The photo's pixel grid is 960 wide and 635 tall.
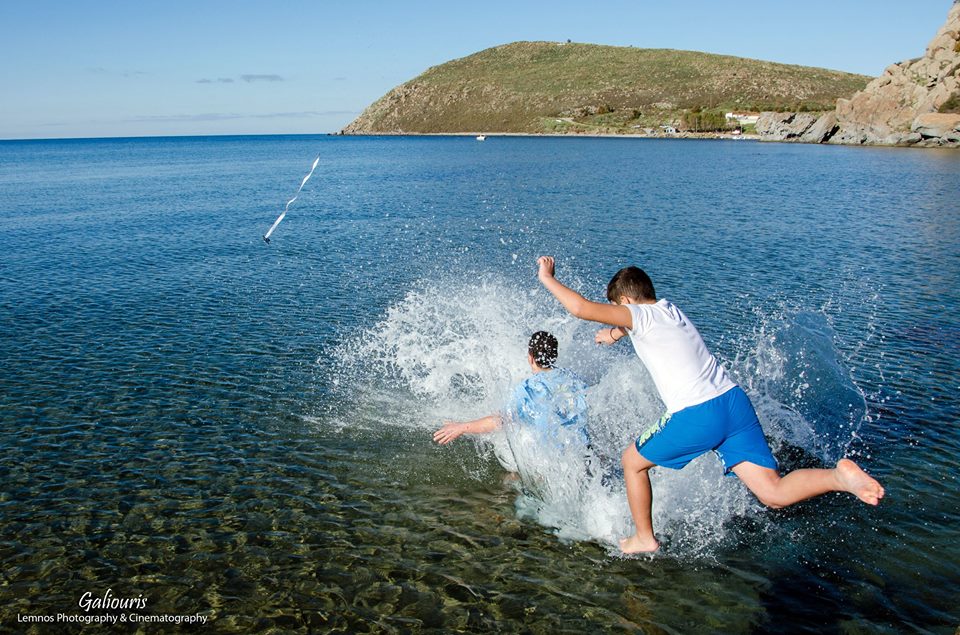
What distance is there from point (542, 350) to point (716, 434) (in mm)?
2057

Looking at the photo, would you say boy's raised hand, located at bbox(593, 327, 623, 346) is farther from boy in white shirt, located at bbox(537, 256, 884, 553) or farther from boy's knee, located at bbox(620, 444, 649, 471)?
boy's knee, located at bbox(620, 444, 649, 471)

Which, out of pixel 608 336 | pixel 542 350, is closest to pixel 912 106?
pixel 608 336

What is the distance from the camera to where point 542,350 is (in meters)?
7.09

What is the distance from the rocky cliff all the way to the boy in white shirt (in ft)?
290

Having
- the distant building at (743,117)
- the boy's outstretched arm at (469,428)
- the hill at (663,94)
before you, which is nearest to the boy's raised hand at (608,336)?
the boy's outstretched arm at (469,428)

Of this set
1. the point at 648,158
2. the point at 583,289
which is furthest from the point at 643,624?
the point at 648,158

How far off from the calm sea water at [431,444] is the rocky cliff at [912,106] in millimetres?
69633

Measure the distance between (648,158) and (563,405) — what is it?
2958 inches

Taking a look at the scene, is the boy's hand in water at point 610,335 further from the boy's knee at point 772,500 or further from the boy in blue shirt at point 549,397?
the boy's knee at point 772,500

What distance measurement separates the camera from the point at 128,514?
7809 millimetres

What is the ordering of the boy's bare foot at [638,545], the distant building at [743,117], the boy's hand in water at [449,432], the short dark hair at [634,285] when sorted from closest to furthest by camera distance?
the short dark hair at [634,285] → the boy's bare foot at [638,545] → the boy's hand in water at [449,432] → the distant building at [743,117]

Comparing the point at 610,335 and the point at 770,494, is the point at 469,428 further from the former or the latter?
the point at 770,494

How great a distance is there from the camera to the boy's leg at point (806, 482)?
4.96 meters

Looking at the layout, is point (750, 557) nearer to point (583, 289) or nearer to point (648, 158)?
point (583, 289)
